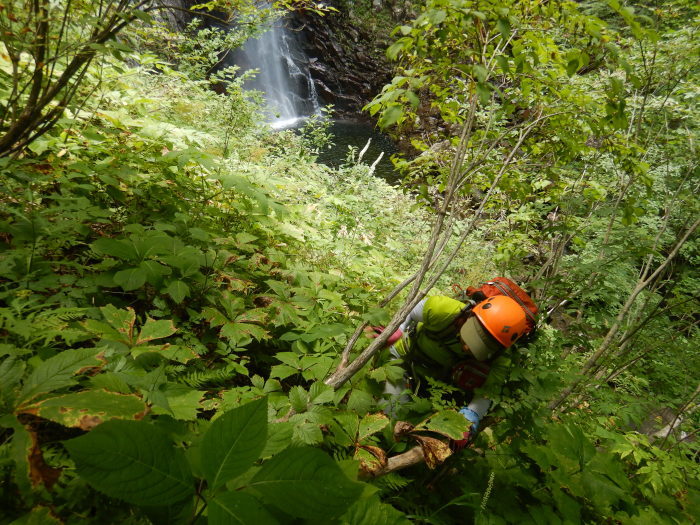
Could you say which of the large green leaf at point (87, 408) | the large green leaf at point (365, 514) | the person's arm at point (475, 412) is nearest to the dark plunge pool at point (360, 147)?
the person's arm at point (475, 412)

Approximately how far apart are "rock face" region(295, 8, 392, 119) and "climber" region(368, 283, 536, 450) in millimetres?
24681

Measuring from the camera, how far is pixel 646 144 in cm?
417

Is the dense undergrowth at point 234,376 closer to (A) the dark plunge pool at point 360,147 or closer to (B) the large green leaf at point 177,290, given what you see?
(B) the large green leaf at point 177,290

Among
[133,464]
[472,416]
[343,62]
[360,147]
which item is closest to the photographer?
[133,464]

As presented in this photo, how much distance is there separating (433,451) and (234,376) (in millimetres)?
1203

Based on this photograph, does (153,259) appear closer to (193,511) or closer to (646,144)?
(193,511)

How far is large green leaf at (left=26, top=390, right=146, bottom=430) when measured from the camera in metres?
0.84

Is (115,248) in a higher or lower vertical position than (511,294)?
higher

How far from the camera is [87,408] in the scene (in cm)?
88

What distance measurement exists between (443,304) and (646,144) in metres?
3.92

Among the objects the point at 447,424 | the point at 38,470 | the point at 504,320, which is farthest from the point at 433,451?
the point at 38,470

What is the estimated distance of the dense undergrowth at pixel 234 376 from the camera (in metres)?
0.77

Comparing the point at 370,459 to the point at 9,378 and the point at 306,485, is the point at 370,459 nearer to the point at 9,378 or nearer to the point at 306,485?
the point at 306,485

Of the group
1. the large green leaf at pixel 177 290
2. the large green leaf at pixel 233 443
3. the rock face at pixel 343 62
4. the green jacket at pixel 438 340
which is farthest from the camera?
the rock face at pixel 343 62
